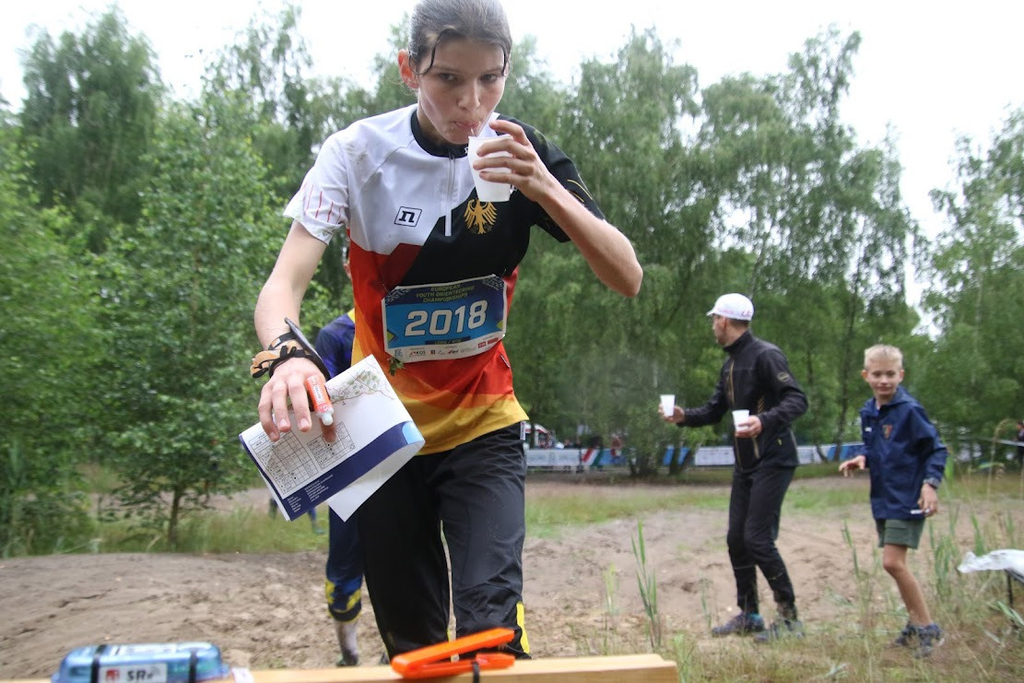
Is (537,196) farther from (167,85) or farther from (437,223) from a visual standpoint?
(167,85)

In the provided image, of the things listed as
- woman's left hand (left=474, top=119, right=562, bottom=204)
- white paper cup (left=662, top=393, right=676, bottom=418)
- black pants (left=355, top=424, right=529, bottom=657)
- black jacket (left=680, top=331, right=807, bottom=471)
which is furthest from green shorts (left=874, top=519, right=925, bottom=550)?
woman's left hand (left=474, top=119, right=562, bottom=204)

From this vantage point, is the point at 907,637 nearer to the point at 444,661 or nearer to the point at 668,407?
the point at 668,407

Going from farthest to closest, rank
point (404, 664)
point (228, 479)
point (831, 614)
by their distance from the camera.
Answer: point (228, 479)
point (831, 614)
point (404, 664)

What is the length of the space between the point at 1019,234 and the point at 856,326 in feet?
22.0

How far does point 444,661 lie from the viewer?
154cm

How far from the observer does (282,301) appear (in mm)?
2115

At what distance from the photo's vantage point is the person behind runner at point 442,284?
218cm

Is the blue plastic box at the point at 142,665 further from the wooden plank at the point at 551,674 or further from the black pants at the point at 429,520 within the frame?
the black pants at the point at 429,520

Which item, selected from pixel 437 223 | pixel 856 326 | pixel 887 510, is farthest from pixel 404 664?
pixel 856 326

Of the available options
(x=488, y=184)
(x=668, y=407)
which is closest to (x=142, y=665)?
(x=488, y=184)

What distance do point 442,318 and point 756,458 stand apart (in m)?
4.41

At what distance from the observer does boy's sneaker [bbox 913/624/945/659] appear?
16.3 ft

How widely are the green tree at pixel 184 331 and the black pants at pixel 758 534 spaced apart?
5.62 m

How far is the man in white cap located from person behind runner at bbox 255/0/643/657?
4014 mm
